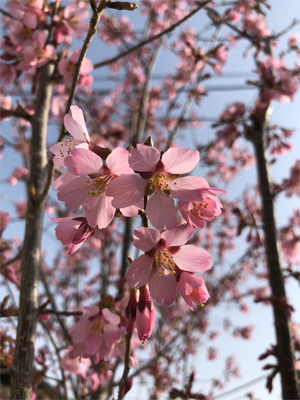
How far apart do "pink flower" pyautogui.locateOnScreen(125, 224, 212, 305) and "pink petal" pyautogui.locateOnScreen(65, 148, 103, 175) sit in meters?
0.24

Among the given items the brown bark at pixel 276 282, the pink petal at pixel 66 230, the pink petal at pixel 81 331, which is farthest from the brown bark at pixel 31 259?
the brown bark at pixel 276 282

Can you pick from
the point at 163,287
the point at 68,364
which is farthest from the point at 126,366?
the point at 68,364

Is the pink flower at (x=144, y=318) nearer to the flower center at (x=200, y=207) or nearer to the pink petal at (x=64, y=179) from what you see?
the flower center at (x=200, y=207)

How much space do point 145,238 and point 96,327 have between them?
71 centimetres

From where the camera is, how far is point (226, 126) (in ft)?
11.6

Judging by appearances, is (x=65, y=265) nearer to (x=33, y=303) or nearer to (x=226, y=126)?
(x=226, y=126)

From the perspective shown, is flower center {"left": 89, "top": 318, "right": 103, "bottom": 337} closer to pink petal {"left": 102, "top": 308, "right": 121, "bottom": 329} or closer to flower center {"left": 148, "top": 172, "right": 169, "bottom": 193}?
pink petal {"left": 102, "top": 308, "right": 121, "bottom": 329}

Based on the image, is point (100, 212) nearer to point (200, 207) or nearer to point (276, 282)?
point (200, 207)

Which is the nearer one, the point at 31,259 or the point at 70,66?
the point at 31,259

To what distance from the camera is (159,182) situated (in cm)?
91

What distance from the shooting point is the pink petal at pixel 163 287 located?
89 centimetres

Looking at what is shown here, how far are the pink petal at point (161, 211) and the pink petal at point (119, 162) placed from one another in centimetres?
12

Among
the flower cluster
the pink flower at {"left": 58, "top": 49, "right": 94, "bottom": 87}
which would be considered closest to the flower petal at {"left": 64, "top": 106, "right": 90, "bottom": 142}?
the flower cluster

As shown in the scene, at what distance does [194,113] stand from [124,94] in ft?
6.13
